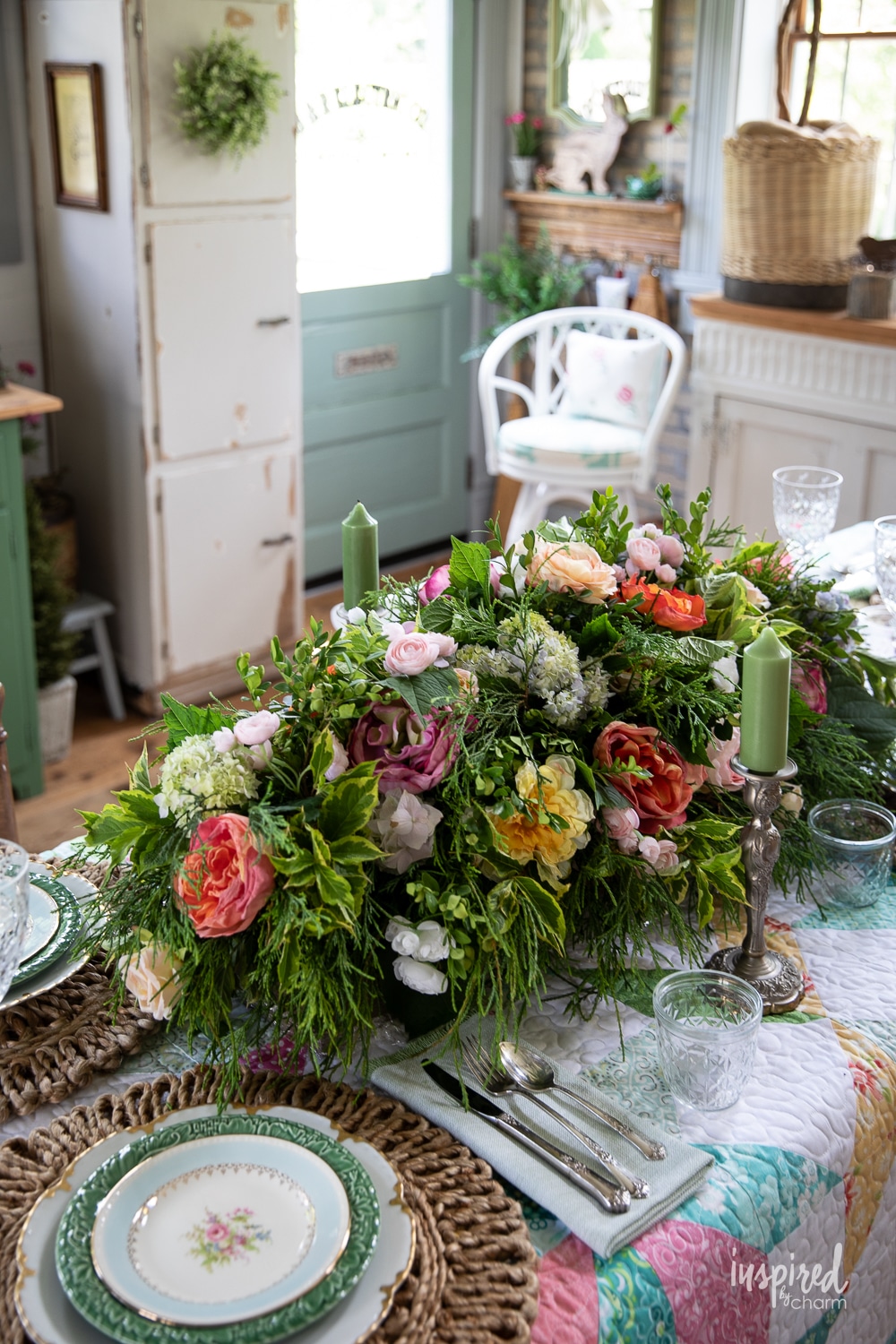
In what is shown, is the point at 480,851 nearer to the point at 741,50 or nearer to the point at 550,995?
the point at 550,995

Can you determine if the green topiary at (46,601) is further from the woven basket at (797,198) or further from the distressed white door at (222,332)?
the woven basket at (797,198)

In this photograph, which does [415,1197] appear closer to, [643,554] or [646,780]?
[646,780]

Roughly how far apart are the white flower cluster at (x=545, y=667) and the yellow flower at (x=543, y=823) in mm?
70

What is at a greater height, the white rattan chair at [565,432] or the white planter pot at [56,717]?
the white rattan chair at [565,432]

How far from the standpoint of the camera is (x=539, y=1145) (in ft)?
2.96

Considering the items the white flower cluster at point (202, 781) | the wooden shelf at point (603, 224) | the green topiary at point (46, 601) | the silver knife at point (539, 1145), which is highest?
the wooden shelf at point (603, 224)

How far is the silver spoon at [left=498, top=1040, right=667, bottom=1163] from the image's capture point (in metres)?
0.91

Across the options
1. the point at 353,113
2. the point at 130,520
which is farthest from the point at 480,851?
the point at 353,113

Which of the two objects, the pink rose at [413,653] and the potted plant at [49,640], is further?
the potted plant at [49,640]

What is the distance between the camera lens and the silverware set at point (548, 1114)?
87 cm

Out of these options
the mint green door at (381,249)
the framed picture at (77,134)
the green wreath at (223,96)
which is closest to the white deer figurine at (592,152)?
the mint green door at (381,249)

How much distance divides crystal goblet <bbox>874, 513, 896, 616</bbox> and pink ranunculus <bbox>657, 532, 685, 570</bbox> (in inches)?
17.0

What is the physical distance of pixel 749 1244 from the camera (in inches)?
34.9

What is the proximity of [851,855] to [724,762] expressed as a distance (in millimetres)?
207
